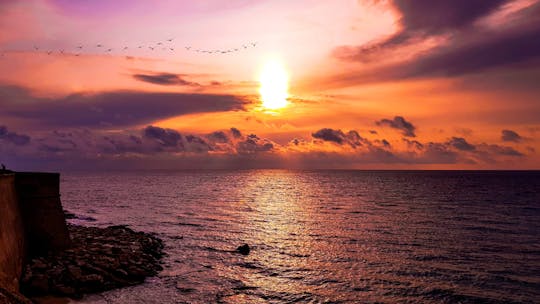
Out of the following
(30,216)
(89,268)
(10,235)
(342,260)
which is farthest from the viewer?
(342,260)

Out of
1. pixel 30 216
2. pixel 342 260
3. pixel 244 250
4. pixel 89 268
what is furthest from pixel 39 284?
pixel 342 260

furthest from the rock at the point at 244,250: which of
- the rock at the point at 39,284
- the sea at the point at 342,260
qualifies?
the rock at the point at 39,284

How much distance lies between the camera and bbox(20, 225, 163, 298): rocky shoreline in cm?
2184

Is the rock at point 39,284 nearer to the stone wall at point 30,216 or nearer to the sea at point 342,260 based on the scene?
the stone wall at point 30,216

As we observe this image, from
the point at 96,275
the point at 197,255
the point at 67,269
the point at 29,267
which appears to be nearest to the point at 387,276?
the point at 197,255

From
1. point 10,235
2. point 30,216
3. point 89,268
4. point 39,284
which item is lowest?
point 39,284

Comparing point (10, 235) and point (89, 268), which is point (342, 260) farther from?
point (10, 235)

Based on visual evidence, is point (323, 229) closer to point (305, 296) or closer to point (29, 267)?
point (305, 296)

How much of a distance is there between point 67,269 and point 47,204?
564cm

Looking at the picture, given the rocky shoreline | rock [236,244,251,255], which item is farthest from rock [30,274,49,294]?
rock [236,244,251,255]

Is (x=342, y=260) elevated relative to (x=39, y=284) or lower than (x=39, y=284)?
lower

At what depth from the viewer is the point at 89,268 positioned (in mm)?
24438

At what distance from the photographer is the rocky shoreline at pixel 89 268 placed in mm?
21844

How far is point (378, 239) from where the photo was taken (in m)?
41.0
